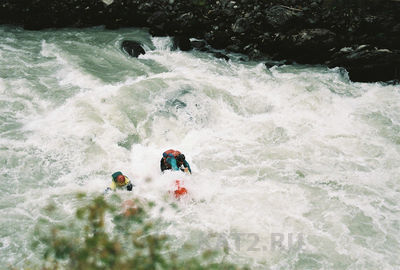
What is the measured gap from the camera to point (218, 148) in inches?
377

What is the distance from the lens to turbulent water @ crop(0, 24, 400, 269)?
6.90 metres

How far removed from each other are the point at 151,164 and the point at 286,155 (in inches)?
129

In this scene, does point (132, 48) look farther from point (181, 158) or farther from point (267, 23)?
point (181, 158)

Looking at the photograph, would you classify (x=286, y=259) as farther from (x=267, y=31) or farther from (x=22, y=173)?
(x=267, y=31)

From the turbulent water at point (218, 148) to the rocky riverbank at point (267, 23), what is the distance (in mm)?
959

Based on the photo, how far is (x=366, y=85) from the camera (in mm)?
12820

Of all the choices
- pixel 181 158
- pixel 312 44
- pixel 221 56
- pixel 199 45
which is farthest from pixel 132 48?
pixel 181 158

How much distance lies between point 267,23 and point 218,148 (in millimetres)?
7905

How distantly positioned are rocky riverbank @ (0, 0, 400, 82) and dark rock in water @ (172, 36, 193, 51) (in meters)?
0.04

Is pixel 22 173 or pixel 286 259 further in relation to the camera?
pixel 22 173

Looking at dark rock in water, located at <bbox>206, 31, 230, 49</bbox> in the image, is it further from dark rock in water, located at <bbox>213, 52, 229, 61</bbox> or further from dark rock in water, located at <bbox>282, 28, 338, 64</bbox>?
dark rock in water, located at <bbox>282, 28, 338, 64</bbox>

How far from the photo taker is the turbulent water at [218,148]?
690 centimetres

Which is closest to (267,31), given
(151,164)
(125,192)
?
(151,164)

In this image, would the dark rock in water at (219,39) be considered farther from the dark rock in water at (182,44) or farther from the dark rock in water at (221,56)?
the dark rock in water at (182,44)
